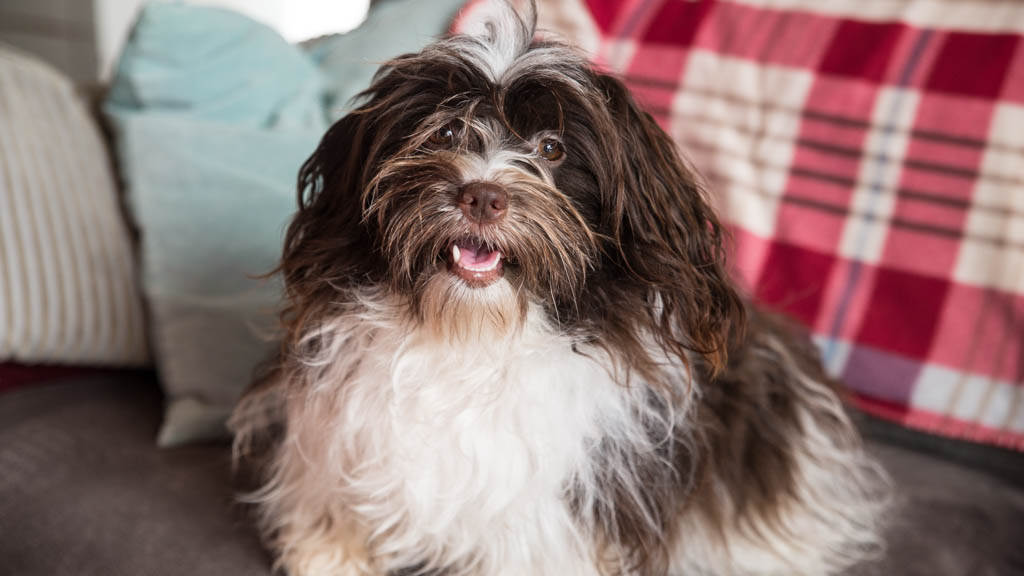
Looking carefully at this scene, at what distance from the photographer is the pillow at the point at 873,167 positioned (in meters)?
1.83

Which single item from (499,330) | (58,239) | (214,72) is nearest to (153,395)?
(58,239)

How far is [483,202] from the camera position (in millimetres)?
1029

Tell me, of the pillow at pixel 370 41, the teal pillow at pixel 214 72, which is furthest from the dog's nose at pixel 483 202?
the teal pillow at pixel 214 72

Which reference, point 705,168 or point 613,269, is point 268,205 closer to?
point 613,269

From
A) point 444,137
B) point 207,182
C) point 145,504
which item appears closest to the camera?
point 444,137

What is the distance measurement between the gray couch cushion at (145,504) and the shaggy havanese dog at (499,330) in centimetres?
17

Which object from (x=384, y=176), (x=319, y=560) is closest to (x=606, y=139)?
(x=384, y=176)

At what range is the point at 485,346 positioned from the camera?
1.18 m

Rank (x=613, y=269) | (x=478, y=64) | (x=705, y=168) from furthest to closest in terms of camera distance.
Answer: (x=705, y=168)
(x=613, y=269)
(x=478, y=64)

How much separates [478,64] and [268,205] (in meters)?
0.77

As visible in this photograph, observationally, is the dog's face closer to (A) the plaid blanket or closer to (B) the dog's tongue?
(B) the dog's tongue

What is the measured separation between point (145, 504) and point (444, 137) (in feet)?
→ 2.90

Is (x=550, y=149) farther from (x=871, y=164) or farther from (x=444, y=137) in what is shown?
(x=871, y=164)

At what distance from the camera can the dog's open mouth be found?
3.63ft
